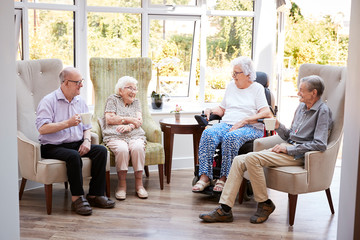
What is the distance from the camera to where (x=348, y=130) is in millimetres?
2463

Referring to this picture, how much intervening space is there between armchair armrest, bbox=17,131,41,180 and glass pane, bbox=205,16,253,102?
250 centimetres

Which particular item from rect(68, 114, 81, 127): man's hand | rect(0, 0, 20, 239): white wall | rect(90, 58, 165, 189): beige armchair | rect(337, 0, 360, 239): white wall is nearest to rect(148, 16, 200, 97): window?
rect(90, 58, 165, 189): beige armchair

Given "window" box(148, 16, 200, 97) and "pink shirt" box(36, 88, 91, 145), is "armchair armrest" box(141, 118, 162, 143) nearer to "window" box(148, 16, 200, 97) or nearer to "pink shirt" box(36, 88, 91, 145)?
"pink shirt" box(36, 88, 91, 145)

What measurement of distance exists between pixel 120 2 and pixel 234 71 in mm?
1709

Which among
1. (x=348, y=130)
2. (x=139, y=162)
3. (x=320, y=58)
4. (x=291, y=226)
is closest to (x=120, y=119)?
(x=139, y=162)

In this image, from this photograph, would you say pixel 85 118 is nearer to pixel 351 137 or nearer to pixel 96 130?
pixel 96 130

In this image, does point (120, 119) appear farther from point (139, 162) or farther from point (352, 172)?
point (352, 172)

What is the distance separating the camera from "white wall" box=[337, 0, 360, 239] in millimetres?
2387

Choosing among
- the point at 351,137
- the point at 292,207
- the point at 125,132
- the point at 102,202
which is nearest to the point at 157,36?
the point at 125,132

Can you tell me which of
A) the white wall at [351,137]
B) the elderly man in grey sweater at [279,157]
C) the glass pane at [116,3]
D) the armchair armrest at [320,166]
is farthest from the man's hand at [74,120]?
the white wall at [351,137]

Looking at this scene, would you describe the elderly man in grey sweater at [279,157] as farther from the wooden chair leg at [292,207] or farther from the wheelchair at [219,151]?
the wheelchair at [219,151]

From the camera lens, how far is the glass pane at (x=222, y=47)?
5.70m

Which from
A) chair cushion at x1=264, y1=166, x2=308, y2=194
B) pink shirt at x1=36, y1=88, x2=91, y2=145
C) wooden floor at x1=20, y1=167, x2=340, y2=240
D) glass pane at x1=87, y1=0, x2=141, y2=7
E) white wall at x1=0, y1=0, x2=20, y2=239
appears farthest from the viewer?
glass pane at x1=87, y1=0, x2=141, y2=7

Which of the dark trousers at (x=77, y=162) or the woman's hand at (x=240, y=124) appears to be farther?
the woman's hand at (x=240, y=124)
